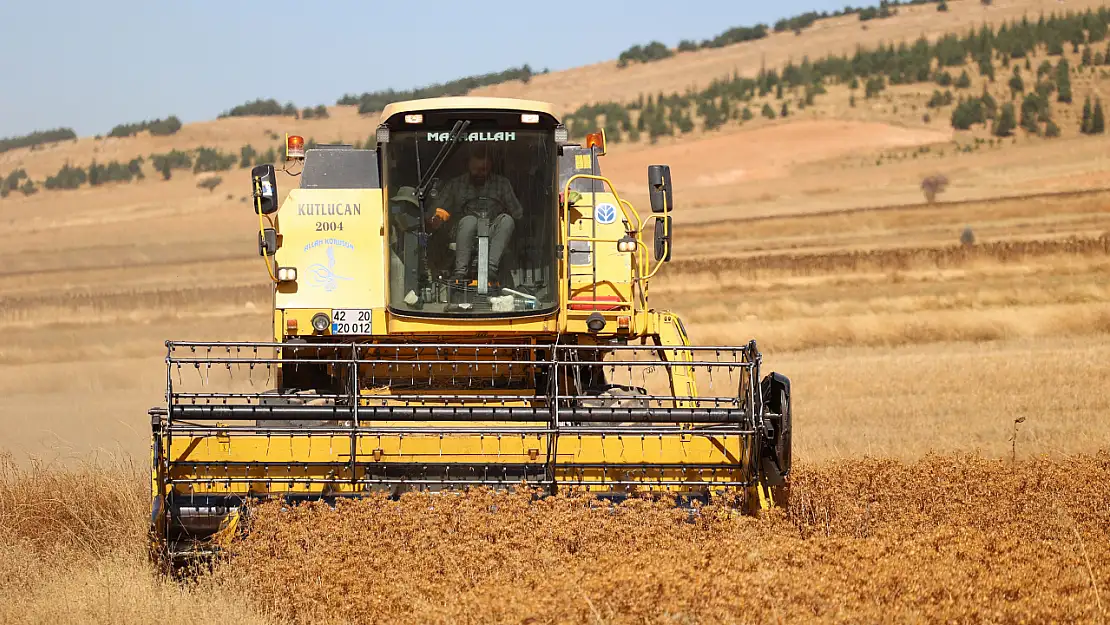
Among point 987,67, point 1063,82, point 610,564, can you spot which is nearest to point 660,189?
point 610,564

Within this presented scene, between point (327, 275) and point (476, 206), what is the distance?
1173 mm

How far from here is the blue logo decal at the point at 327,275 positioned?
912 cm

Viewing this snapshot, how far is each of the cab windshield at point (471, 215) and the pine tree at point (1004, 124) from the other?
50.4m

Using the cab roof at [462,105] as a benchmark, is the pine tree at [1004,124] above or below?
above

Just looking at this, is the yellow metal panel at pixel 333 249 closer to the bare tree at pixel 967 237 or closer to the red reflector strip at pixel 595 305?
the red reflector strip at pixel 595 305

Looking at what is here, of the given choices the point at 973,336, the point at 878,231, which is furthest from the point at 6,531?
the point at 878,231

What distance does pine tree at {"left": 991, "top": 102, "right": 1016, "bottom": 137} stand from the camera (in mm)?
55344

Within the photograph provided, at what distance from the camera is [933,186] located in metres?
41.7

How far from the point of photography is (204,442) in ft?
25.0

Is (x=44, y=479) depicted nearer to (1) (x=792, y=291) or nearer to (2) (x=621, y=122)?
(1) (x=792, y=291)

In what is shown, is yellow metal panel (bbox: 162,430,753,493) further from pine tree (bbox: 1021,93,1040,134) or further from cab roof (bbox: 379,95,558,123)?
pine tree (bbox: 1021,93,1040,134)

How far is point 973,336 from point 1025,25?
5548cm

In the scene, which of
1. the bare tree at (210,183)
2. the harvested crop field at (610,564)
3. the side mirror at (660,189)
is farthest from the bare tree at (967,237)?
the bare tree at (210,183)

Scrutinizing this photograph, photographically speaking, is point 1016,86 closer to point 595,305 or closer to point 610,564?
point 595,305
